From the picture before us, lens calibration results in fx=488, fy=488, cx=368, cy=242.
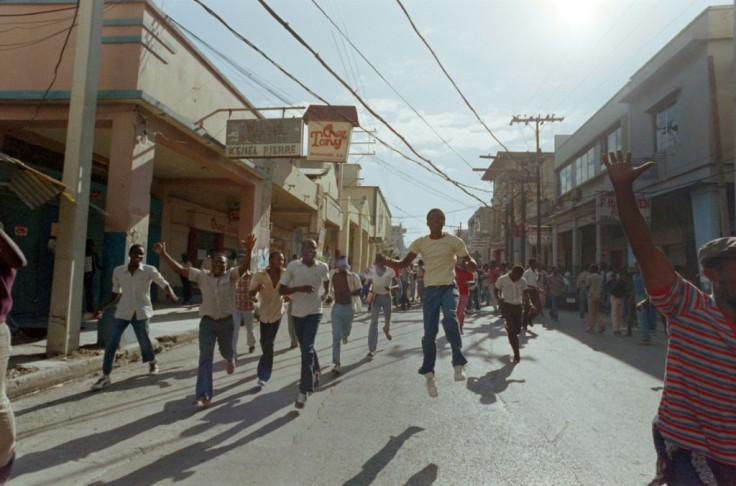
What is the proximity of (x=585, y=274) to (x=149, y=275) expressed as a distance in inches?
528

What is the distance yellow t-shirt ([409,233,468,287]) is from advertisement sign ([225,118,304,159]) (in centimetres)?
704

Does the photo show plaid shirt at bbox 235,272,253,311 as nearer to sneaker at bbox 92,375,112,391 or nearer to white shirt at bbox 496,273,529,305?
sneaker at bbox 92,375,112,391

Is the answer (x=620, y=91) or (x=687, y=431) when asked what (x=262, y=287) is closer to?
(x=687, y=431)

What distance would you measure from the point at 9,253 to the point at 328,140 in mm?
10914

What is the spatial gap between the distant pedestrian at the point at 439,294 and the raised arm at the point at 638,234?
10.9 ft

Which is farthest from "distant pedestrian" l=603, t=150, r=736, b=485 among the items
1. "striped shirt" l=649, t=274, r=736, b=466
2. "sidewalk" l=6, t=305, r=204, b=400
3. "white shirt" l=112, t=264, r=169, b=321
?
"sidewalk" l=6, t=305, r=204, b=400

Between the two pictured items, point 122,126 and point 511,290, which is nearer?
point 511,290

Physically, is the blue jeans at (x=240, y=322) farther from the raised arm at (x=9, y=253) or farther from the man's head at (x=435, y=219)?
the raised arm at (x=9, y=253)

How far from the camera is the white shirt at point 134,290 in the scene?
6340 mm

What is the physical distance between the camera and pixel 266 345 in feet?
19.3

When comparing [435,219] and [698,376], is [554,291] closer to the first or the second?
[435,219]

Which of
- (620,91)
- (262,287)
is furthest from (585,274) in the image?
(262,287)

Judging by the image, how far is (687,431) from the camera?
180cm

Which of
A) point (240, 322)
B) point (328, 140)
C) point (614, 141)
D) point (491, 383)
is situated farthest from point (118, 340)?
point (614, 141)
